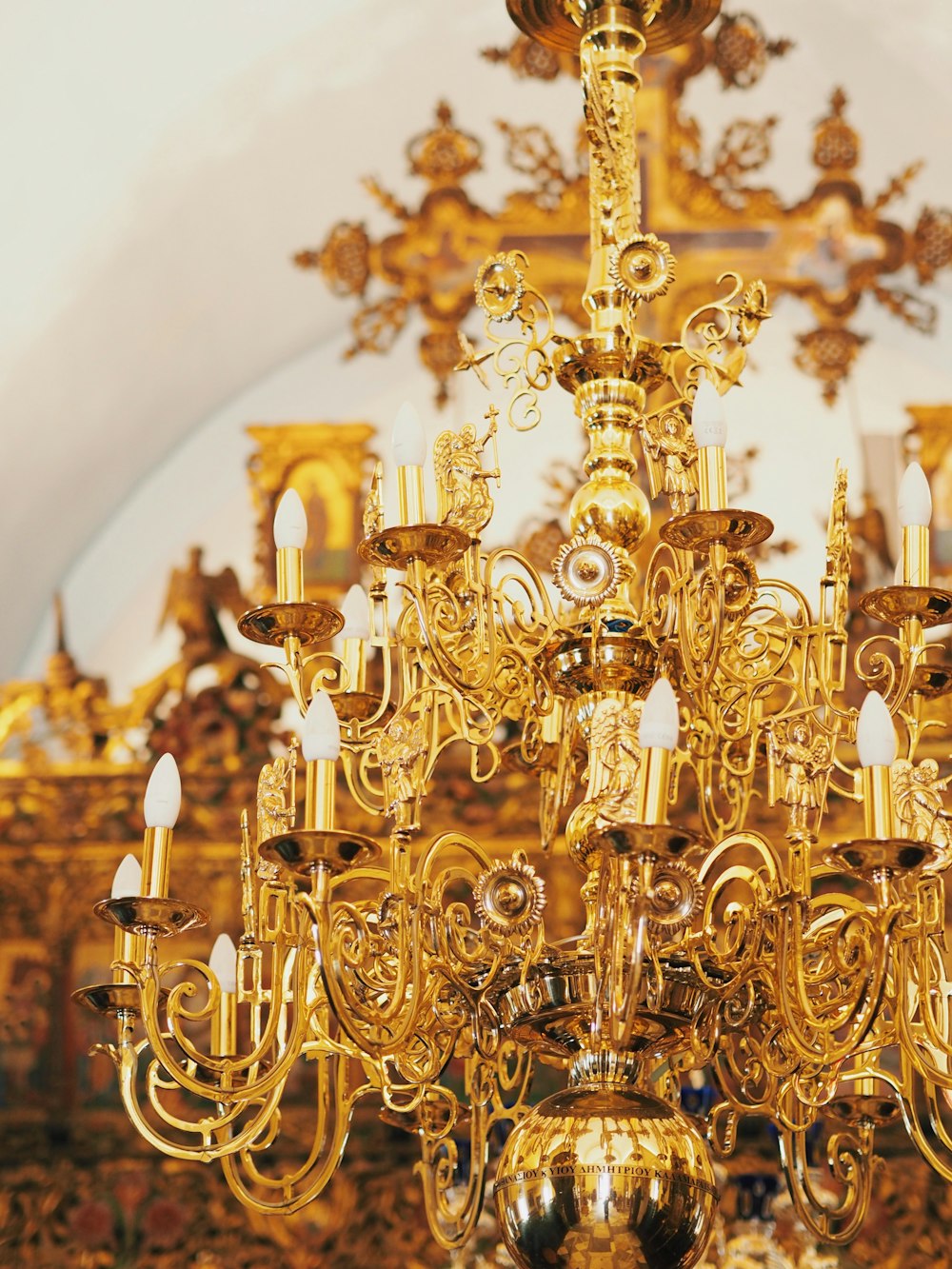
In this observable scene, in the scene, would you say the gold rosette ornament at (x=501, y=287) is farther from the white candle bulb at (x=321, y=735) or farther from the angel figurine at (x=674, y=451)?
the white candle bulb at (x=321, y=735)

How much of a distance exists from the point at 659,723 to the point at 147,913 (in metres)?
0.81

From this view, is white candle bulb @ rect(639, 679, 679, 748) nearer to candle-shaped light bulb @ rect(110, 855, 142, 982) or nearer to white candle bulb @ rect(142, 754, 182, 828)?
white candle bulb @ rect(142, 754, 182, 828)

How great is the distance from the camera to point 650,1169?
306 cm

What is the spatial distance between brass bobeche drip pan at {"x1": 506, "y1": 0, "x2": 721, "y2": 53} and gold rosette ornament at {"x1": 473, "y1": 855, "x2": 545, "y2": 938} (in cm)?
158

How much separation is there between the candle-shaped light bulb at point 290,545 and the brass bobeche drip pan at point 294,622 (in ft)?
0.17

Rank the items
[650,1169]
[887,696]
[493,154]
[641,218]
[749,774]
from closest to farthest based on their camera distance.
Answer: [650,1169] → [887,696] → [749,774] → [641,218] → [493,154]

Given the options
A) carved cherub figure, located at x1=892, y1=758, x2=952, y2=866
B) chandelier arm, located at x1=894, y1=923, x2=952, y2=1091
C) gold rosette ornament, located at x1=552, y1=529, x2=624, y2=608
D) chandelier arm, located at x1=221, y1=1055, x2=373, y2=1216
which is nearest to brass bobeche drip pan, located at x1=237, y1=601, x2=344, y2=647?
gold rosette ornament, located at x1=552, y1=529, x2=624, y2=608

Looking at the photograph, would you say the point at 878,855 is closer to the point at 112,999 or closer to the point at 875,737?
the point at 875,737

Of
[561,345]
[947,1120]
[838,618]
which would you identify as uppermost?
[561,345]

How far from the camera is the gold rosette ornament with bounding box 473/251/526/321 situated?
3.53 meters

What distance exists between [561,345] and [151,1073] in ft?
4.62

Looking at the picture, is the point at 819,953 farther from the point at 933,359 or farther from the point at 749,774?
the point at 933,359

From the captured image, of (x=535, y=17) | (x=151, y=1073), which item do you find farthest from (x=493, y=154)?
(x=151, y=1073)

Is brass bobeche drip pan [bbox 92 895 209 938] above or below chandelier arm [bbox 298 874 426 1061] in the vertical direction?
above
